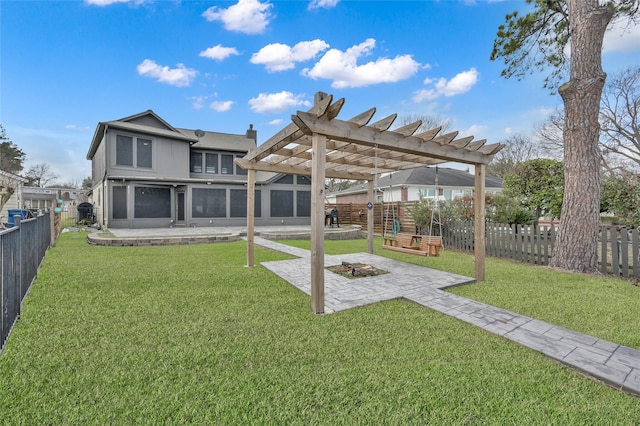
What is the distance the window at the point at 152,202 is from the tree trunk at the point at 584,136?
1601 cm

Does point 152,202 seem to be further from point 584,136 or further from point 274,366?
point 584,136

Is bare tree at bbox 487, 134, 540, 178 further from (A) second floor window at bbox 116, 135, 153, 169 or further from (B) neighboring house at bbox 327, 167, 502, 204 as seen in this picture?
(A) second floor window at bbox 116, 135, 153, 169

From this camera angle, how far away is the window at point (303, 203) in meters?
17.9

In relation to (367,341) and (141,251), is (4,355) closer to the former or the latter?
(367,341)

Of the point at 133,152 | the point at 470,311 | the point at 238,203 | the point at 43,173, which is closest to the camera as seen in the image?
the point at 470,311

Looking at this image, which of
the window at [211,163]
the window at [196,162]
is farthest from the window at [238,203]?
the window at [196,162]

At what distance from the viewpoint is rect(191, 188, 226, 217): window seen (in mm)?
15312

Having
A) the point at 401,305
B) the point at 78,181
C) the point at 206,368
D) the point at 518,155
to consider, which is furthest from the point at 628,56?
the point at 78,181

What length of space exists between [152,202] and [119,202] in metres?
1.39

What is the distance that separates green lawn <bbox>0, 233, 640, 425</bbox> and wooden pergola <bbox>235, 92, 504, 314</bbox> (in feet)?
3.08

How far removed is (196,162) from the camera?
17500 millimetres

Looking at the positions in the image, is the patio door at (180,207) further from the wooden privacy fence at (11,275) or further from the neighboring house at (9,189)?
the wooden privacy fence at (11,275)

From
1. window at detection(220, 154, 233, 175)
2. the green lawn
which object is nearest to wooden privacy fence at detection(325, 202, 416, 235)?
the green lawn

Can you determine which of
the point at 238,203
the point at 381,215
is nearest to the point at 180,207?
the point at 238,203
